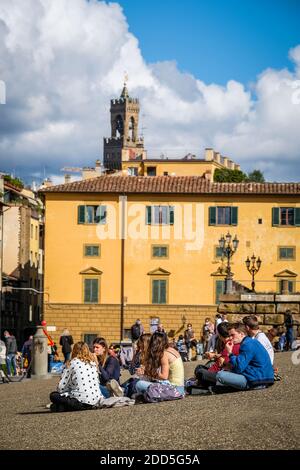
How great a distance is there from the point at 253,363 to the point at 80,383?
7.89 feet

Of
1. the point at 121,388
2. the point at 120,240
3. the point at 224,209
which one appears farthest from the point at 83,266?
the point at 121,388

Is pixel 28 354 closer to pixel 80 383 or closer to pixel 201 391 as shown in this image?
pixel 201 391

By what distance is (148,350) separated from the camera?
17.5m

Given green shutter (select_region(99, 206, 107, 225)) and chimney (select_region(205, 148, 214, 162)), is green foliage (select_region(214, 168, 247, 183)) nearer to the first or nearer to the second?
chimney (select_region(205, 148, 214, 162))

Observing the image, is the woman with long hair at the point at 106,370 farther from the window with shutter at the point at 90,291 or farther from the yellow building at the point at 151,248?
the window with shutter at the point at 90,291

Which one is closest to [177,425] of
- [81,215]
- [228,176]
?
[81,215]

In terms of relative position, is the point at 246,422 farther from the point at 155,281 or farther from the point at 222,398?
the point at 155,281

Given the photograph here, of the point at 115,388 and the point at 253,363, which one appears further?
the point at 115,388

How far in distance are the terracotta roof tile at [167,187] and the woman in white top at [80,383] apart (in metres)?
45.5

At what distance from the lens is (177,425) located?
551 inches

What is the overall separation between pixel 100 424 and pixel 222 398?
8.93ft

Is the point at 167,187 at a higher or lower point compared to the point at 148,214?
higher

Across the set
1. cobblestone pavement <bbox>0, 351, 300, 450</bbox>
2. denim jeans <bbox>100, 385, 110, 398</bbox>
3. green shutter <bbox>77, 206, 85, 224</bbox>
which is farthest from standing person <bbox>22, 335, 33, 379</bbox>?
green shutter <bbox>77, 206, 85, 224</bbox>
